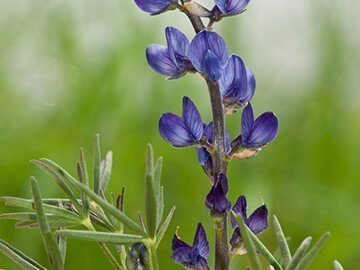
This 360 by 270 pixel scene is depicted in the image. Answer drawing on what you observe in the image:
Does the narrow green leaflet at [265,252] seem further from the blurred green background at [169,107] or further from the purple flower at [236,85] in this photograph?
the blurred green background at [169,107]

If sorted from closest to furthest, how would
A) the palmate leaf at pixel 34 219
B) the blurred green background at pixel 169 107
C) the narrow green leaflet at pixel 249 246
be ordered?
the narrow green leaflet at pixel 249 246 → the palmate leaf at pixel 34 219 → the blurred green background at pixel 169 107

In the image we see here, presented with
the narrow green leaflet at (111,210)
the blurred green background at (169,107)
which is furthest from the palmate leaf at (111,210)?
the blurred green background at (169,107)

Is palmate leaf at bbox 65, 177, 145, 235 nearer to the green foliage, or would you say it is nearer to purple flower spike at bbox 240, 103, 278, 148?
the green foliage

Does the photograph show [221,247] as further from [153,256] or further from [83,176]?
[83,176]

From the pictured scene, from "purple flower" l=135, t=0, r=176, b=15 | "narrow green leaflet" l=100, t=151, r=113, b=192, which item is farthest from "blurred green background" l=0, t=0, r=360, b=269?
"purple flower" l=135, t=0, r=176, b=15

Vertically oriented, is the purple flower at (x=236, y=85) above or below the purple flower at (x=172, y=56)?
below

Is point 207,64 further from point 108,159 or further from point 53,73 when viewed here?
point 53,73

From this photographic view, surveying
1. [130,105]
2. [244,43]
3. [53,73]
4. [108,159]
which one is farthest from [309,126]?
[108,159]
